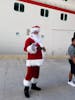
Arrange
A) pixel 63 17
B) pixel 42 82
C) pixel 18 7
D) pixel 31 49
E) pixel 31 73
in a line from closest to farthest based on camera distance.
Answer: pixel 31 49 → pixel 31 73 → pixel 42 82 → pixel 18 7 → pixel 63 17

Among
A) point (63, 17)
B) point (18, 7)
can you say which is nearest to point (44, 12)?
point (63, 17)

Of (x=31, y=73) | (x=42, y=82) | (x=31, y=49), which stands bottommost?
(x=42, y=82)

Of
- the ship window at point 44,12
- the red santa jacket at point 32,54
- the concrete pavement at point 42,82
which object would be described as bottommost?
the concrete pavement at point 42,82

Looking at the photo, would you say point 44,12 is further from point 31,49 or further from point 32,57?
point 31,49

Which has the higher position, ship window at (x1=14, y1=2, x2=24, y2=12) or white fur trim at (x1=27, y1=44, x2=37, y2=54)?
ship window at (x1=14, y1=2, x2=24, y2=12)

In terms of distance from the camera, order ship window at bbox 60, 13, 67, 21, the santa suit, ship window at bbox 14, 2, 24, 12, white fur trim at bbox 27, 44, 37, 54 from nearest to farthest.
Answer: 1. white fur trim at bbox 27, 44, 37, 54
2. the santa suit
3. ship window at bbox 14, 2, 24, 12
4. ship window at bbox 60, 13, 67, 21

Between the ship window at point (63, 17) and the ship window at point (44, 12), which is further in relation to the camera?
the ship window at point (63, 17)

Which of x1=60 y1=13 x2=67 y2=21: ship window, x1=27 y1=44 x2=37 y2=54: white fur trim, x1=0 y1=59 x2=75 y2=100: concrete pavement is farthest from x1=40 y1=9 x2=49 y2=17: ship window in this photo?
x1=27 y1=44 x2=37 y2=54: white fur trim

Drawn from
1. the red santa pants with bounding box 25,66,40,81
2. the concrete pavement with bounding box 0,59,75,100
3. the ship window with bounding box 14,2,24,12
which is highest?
the ship window with bounding box 14,2,24,12

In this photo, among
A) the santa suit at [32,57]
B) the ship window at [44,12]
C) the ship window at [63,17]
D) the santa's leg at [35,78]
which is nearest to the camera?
the santa suit at [32,57]

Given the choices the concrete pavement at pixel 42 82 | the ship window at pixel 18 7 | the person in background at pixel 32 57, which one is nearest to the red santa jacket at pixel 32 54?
the person in background at pixel 32 57

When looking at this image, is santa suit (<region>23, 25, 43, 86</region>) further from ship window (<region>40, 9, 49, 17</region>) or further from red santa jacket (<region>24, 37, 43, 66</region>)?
ship window (<region>40, 9, 49, 17</region>)

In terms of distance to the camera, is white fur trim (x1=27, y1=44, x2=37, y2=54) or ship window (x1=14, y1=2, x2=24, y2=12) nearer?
white fur trim (x1=27, y1=44, x2=37, y2=54)

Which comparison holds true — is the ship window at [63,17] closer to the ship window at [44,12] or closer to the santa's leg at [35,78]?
the ship window at [44,12]
